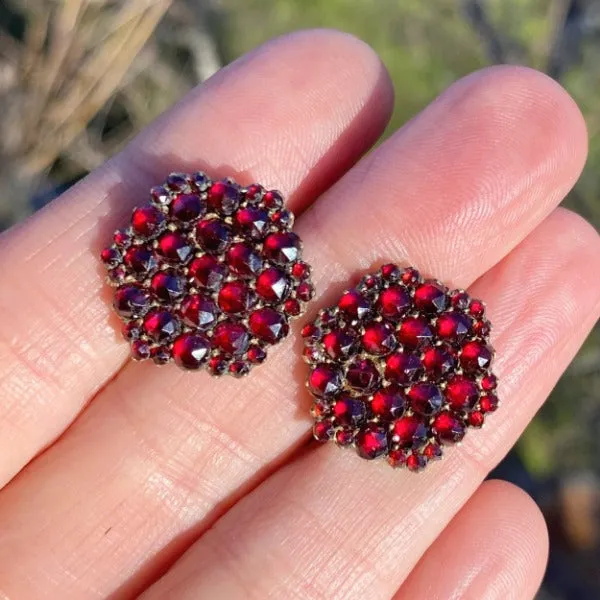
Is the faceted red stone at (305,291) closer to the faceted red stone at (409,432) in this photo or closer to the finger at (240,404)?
the finger at (240,404)

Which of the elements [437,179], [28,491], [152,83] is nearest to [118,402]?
[28,491]

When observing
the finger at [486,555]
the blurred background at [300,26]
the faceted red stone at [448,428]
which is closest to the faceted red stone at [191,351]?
the faceted red stone at [448,428]

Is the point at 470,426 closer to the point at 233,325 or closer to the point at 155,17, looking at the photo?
the point at 233,325

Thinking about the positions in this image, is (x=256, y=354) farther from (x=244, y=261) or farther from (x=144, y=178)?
(x=144, y=178)

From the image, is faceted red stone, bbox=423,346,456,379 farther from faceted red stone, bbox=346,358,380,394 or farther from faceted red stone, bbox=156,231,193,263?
faceted red stone, bbox=156,231,193,263

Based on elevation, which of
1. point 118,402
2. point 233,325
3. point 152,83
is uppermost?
point 233,325

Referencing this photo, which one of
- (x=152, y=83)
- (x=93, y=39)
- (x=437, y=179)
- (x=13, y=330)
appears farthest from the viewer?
(x=152, y=83)

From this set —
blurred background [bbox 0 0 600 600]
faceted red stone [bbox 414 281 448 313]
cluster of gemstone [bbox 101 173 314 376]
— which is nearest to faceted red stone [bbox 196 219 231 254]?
cluster of gemstone [bbox 101 173 314 376]
